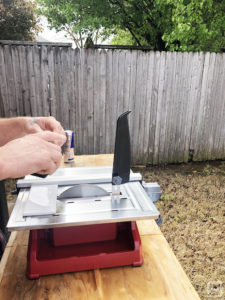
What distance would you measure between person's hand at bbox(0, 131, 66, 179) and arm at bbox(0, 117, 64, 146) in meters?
0.35

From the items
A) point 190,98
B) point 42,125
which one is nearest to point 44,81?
point 190,98

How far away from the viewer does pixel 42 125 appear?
4.24ft

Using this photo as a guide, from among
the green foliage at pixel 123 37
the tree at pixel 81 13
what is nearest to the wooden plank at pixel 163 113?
the tree at pixel 81 13

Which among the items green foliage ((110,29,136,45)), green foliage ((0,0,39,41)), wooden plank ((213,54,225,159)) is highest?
green foliage ((0,0,39,41))

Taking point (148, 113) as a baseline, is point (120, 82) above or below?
above

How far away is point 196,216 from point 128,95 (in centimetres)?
233

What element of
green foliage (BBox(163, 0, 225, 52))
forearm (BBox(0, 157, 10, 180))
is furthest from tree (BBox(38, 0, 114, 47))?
forearm (BBox(0, 157, 10, 180))

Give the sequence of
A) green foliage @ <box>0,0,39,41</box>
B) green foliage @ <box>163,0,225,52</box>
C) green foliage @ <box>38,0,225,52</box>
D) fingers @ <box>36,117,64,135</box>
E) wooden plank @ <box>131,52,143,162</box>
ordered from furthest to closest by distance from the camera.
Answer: green foliage @ <box>0,0,39,41</box>
green foliage @ <box>38,0,225,52</box>
green foliage @ <box>163,0,225,52</box>
wooden plank @ <box>131,52,143,162</box>
fingers @ <box>36,117,64,135</box>

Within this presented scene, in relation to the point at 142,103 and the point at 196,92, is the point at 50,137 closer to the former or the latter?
the point at 142,103

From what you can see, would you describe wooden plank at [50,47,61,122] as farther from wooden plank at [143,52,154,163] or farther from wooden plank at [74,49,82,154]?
wooden plank at [143,52,154,163]

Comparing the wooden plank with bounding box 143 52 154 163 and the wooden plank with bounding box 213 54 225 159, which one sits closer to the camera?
the wooden plank with bounding box 143 52 154 163

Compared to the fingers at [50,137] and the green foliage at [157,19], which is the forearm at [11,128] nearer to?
the fingers at [50,137]

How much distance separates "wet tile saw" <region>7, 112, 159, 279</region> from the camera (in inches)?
33.7

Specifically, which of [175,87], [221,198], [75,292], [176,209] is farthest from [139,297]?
[175,87]
